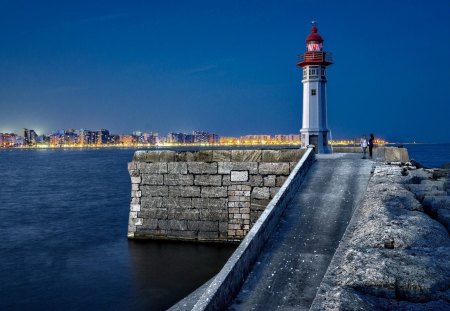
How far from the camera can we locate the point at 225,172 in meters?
11.1

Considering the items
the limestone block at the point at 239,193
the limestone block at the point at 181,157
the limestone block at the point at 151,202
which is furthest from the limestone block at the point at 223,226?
the limestone block at the point at 181,157

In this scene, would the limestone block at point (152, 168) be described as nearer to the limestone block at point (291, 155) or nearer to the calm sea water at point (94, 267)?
the calm sea water at point (94, 267)

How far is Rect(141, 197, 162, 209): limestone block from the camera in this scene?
1169 cm

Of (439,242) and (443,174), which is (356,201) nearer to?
(439,242)

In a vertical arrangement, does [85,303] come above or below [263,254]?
below

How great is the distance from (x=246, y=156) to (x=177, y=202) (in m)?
2.46

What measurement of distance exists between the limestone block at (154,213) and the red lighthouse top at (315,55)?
14.1 metres

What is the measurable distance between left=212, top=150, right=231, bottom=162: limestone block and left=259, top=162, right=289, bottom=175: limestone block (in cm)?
Answer: 98

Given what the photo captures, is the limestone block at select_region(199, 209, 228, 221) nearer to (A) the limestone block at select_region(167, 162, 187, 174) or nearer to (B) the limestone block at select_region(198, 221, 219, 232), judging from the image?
(B) the limestone block at select_region(198, 221, 219, 232)

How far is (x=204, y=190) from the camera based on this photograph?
37.1 ft

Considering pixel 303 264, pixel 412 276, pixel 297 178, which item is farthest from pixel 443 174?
pixel 412 276

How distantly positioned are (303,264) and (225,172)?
18.6 ft

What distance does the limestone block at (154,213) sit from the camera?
11.7 m

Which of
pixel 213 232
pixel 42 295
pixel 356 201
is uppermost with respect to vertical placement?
pixel 356 201
